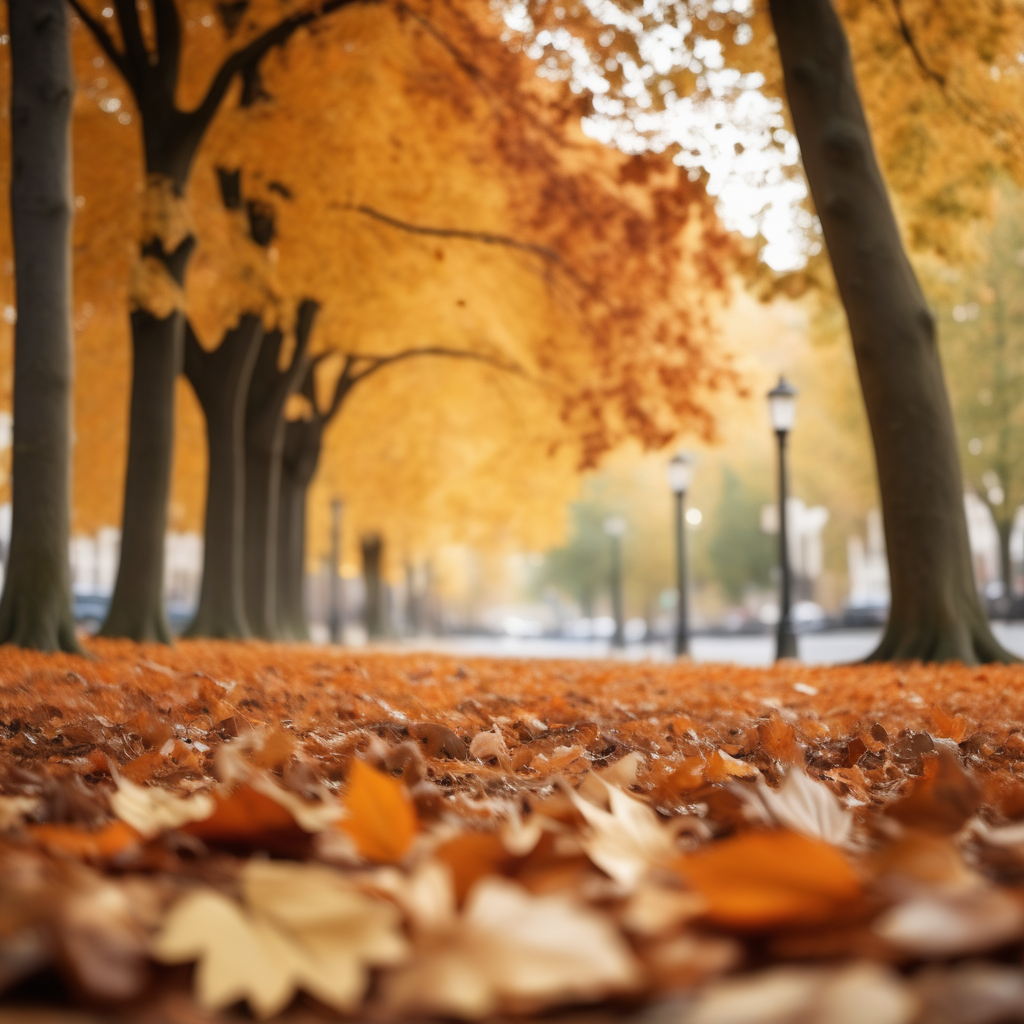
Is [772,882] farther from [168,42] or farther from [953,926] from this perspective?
[168,42]

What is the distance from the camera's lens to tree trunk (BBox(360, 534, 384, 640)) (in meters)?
33.5

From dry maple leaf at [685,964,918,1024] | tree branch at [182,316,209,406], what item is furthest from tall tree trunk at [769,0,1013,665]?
tree branch at [182,316,209,406]

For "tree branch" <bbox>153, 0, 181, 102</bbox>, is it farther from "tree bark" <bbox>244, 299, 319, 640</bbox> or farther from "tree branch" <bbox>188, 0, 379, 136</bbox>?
"tree bark" <bbox>244, 299, 319, 640</bbox>

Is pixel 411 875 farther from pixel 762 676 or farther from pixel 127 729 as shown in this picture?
pixel 762 676

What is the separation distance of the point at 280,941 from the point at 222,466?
13.1 meters

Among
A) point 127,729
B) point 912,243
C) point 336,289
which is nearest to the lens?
point 127,729

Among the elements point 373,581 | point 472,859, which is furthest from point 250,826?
point 373,581

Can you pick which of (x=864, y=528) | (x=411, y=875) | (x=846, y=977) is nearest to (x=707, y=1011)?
(x=846, y=977)

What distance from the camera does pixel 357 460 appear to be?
75.7ft

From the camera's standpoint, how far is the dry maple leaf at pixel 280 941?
1041mm

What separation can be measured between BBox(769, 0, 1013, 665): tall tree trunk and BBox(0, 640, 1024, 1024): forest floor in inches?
223

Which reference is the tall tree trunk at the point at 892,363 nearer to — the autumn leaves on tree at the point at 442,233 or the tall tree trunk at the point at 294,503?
the autumn leaves on tree at the point at 442,233

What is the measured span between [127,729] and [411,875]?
2191 mm

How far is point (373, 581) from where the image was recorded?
111ft
